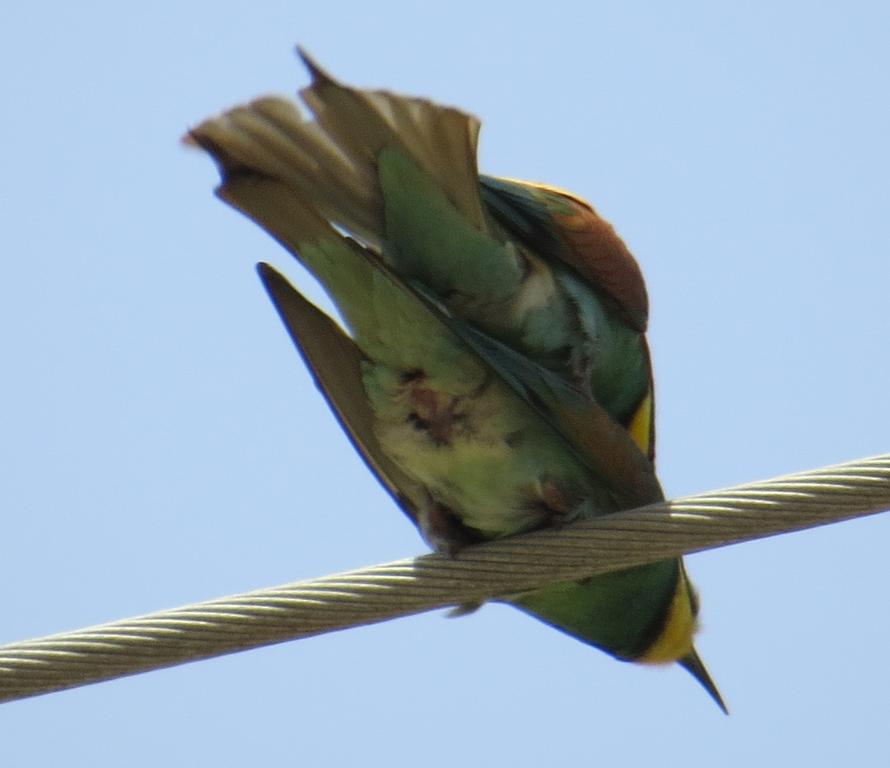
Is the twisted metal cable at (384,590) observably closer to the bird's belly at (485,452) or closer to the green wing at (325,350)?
the bird's belly at (485,452)

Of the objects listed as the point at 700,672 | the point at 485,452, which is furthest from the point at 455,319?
the point at 700,672

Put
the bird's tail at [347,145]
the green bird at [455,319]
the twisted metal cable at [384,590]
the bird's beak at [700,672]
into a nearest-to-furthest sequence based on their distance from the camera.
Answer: the twisted metal cable at [384,590]
the bird's tail at [347,145]
the green bird at [455,319]
the bird's beak at [700,672]

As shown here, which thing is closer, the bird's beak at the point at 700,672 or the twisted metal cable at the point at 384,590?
the twisted metal cable at the point at 384,590

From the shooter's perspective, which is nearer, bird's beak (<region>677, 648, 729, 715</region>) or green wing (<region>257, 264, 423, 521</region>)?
green wing (<region>257, 264, 423, 521</region>)

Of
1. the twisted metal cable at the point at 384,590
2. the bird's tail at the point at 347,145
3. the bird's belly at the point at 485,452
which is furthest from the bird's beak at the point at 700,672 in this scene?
the bird's tail at the point at 347,145

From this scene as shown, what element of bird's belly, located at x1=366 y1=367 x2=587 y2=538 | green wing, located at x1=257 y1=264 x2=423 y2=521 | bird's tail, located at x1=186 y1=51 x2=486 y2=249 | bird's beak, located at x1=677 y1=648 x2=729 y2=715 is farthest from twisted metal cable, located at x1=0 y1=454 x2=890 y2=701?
bird's beak, located at x1=677 y1=648 x2=729 y2=715

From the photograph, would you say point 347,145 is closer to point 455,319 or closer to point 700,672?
point 455,319

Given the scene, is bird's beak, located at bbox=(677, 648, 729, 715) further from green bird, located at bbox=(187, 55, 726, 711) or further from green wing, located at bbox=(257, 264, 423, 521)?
green wing, located at bbox=(257, 264, 423, 521)

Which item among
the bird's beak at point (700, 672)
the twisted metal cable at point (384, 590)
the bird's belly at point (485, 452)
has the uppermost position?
the bird's belly at point (485, 452)
